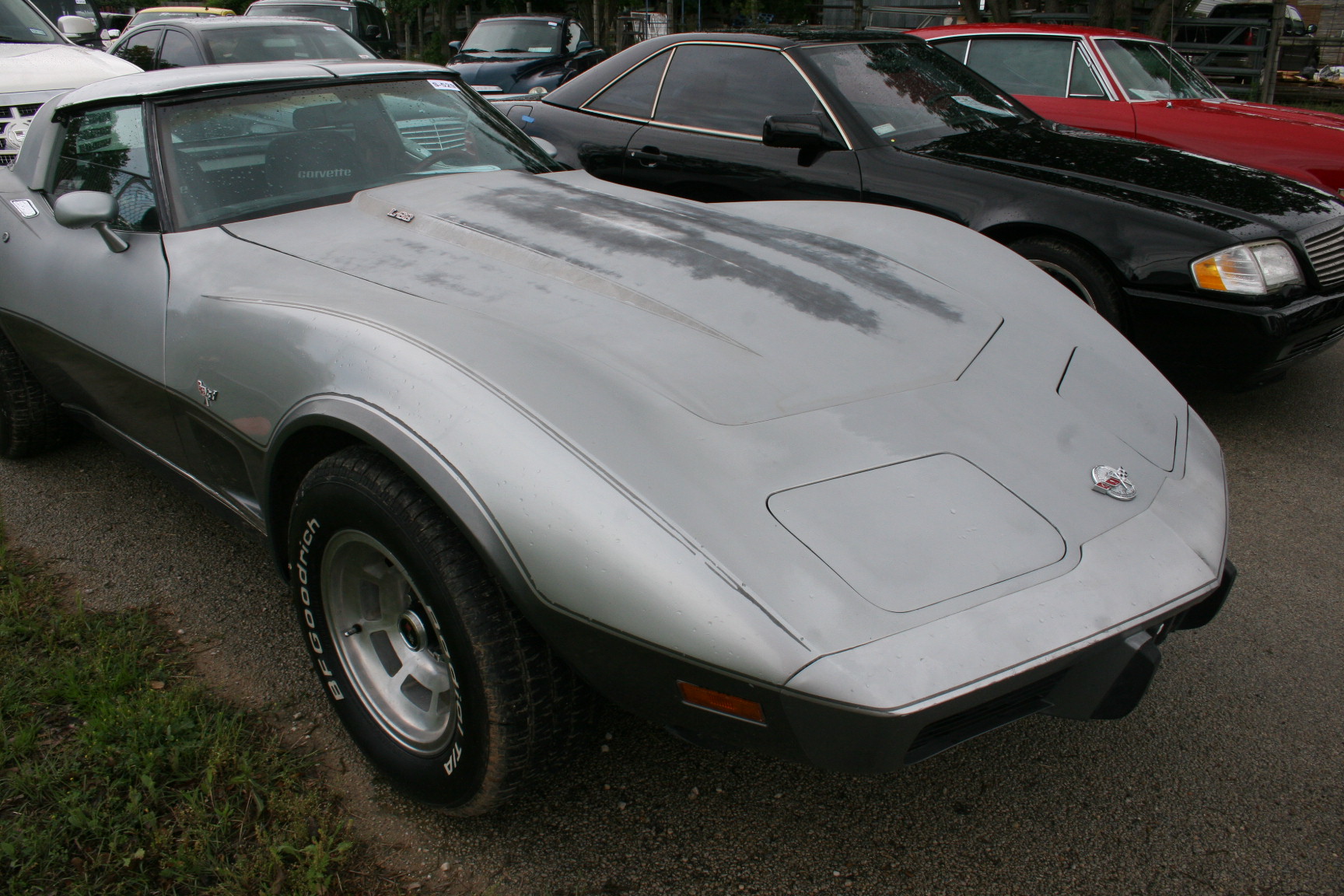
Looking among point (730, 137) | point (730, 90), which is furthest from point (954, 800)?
point (730, 90)

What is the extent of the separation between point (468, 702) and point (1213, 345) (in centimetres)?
303

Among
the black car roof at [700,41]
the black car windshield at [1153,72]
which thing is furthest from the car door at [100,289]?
the black car windshield at [1153,72]

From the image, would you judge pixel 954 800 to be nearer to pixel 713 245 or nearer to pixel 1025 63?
pixel 713 245

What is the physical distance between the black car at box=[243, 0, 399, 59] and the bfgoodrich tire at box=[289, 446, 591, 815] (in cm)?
1127

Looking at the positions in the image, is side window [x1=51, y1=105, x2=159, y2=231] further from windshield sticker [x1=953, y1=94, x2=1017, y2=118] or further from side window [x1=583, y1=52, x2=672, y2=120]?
windshield sticker [x1=953, y1=94, x2=1017, y2=118]

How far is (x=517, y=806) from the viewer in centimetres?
185

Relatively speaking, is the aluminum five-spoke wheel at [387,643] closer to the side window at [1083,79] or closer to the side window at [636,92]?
the side window at [636,92]

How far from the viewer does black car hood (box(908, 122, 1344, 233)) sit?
3.52 metres

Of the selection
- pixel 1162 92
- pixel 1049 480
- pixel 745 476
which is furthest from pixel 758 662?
pixel 1162 92

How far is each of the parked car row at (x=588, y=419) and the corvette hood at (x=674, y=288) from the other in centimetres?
1

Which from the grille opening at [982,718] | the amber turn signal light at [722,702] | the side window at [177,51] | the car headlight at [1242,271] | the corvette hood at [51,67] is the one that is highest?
the side window at [177,51]

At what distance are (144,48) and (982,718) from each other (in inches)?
383

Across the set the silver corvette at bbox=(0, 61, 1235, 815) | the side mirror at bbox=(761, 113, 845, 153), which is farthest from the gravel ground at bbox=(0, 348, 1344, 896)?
the side mirror at bbox=(761, 113, 845, 153)

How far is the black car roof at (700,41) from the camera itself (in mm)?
4535
